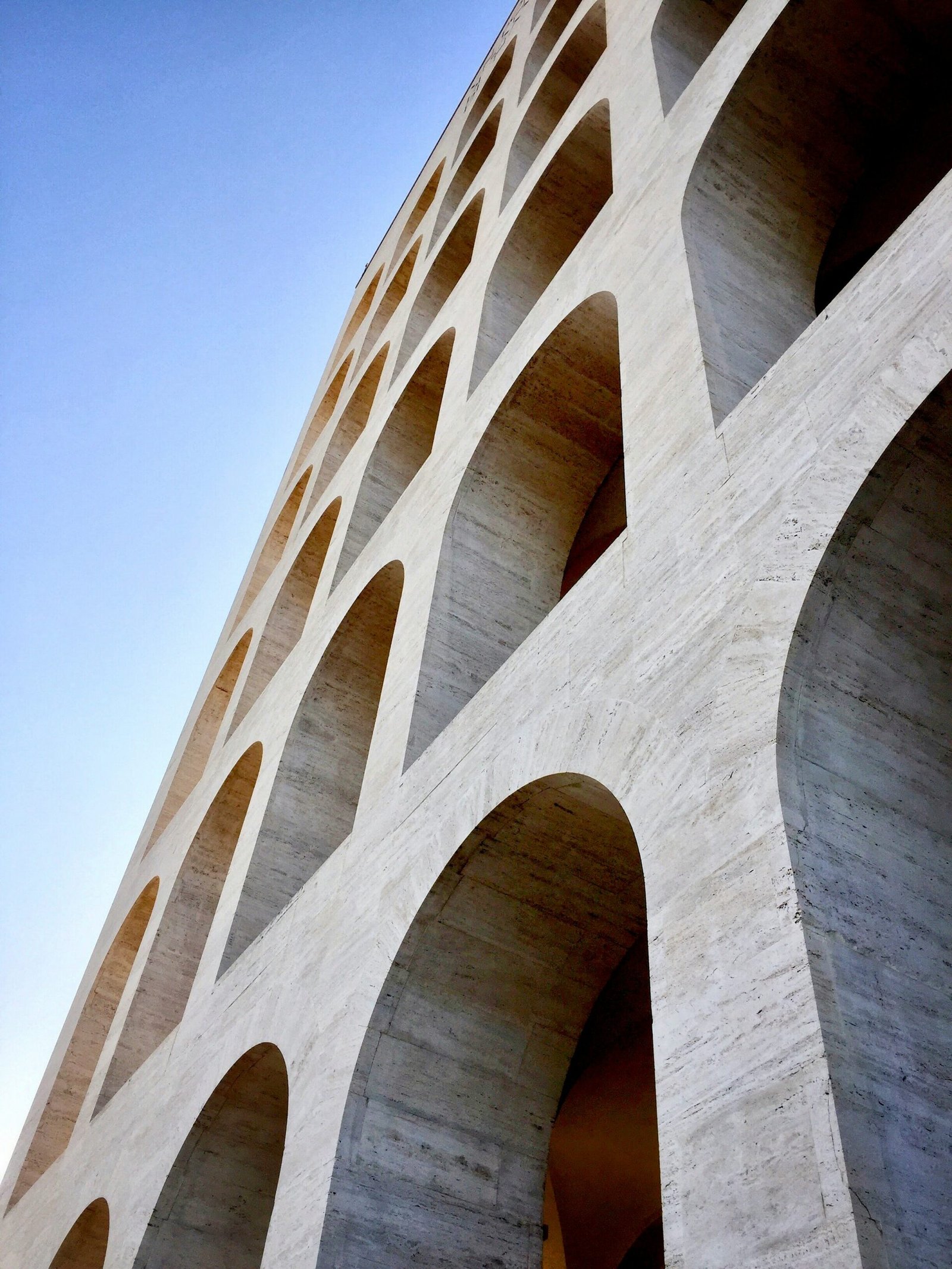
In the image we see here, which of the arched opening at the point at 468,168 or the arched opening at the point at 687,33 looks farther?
the arched opening at the point at 468,168

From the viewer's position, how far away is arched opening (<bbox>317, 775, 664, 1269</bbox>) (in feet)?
18.2

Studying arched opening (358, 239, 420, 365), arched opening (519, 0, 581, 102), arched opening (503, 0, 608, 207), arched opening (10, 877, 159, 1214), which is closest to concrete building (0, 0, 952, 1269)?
arched opening (10, 877, 159, 1214)

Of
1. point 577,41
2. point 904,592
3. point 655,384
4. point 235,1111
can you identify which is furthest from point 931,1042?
point 577,41

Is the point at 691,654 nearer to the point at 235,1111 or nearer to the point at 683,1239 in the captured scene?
the point at 683,1239

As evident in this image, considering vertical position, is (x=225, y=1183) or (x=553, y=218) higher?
(x=553, y=218)

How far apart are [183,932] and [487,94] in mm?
14773

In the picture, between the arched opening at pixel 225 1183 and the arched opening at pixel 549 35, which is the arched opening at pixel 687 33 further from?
the arched opening at pixel 225 1183

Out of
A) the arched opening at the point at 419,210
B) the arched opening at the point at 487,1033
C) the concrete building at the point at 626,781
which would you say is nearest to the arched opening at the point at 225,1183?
the concrete building at the point at 626,781

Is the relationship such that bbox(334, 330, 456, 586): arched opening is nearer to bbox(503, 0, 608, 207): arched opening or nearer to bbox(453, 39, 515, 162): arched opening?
bbox(503, 0, 608, 207): arched opening

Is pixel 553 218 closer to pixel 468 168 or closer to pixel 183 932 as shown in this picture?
pixel 468 168

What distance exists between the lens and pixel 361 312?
24.0 m

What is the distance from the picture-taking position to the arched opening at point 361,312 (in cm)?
2338

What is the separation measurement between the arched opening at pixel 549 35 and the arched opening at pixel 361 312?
6104 millimetres

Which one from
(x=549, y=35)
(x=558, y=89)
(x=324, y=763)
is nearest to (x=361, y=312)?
(x=549, y=35)
